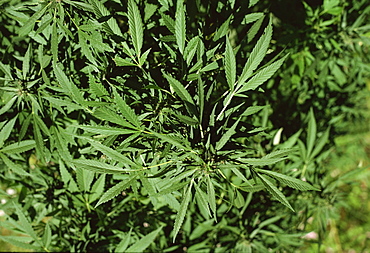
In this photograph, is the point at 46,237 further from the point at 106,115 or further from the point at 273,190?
the point at 273,190

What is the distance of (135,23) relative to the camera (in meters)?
0.71

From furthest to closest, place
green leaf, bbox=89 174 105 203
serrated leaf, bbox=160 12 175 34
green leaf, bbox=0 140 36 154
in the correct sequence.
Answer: green leaf, bbox=89 174 105 203 → green leaf, bbox=0 140 36 154 → serrated leaf, bbox=160 12 175 34

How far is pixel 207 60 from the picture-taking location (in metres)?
0.78

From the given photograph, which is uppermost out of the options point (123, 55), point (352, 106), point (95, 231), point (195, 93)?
point (123, 55)

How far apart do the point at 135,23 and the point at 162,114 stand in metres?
0.22

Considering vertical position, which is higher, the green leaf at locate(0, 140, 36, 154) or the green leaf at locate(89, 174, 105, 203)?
the green leaf at locate(0, 140, 36, 154)

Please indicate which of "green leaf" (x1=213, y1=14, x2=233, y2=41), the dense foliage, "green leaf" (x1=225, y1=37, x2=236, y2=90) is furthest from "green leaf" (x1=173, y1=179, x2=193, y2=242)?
"green leaf" (x1=213, y1=14, x2=233, y2=41)

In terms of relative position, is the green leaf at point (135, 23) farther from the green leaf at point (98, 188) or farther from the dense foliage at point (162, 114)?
the green leaf at point (98, 188)

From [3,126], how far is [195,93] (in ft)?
1.99

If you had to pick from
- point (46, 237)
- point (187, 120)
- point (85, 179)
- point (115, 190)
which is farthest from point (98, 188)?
point (187, 120)

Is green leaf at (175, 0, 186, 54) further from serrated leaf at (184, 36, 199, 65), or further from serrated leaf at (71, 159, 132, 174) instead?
serrated leaf at (71, 159, 132, 174)

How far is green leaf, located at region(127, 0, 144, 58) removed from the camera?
693mm

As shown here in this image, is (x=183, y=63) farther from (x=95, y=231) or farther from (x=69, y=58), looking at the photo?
(x=95, y=231)

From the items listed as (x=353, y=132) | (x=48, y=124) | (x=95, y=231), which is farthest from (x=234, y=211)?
(x=353, y=132)
